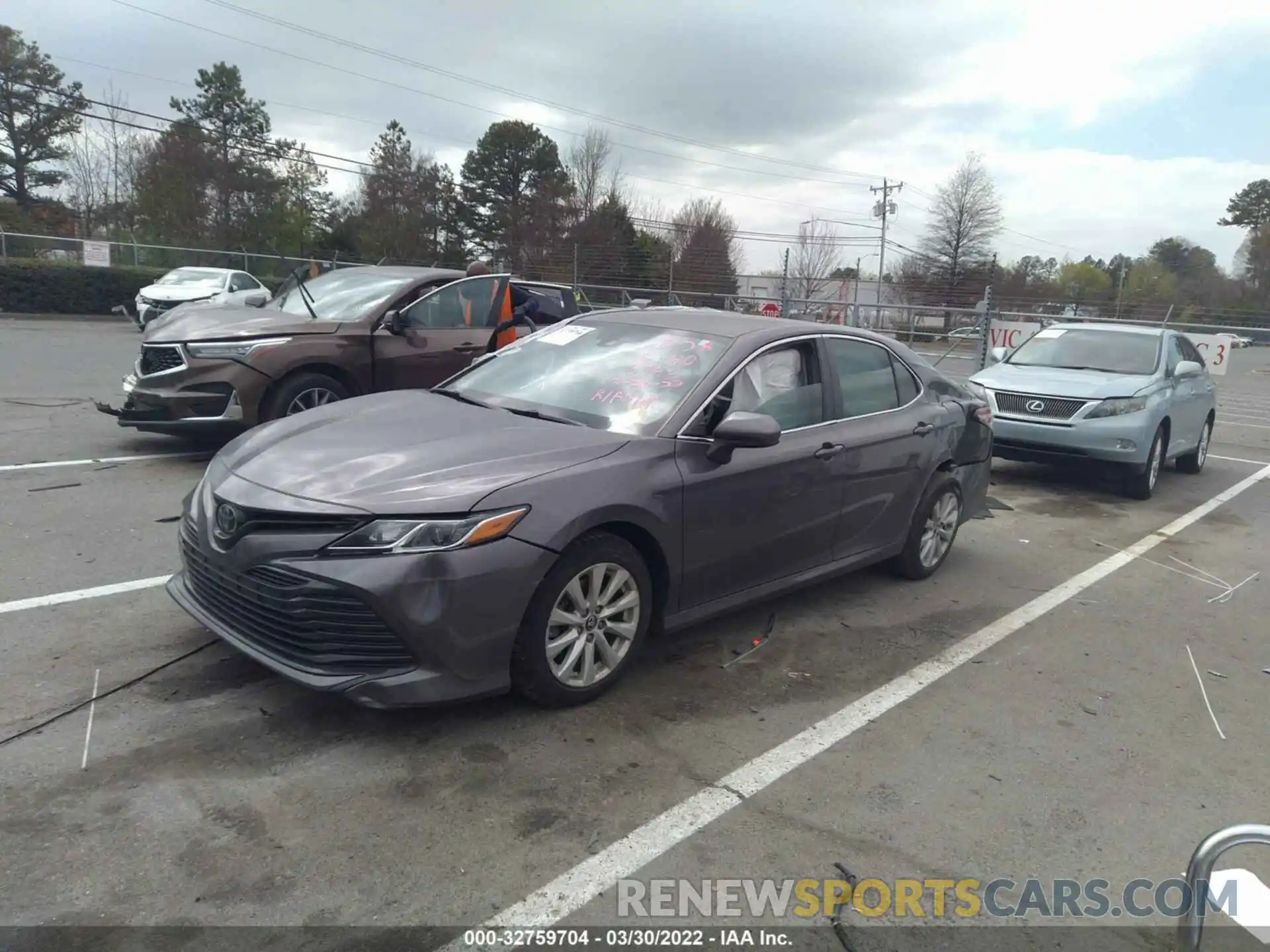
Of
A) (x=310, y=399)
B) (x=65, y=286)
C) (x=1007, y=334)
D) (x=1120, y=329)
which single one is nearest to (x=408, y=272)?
(x=310, y=399)

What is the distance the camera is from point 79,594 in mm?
4828

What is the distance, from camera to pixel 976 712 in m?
4.24

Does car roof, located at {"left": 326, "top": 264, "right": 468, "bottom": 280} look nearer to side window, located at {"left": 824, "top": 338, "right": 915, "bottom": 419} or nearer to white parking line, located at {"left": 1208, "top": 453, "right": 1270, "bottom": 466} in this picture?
side window, located at {"left": 824, "top": 338, "right": 915, "bottom": 419}

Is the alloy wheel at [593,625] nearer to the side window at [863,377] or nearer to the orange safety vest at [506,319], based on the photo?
the side window at [863,377]

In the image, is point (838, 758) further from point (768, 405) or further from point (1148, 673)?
point (1148, 673)

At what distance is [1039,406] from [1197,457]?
308 centimetres

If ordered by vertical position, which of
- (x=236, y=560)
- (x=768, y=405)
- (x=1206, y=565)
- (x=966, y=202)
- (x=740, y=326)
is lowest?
(x=1206, y=565)

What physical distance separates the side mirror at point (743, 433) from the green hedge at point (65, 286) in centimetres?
2637

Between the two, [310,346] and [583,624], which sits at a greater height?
[310,346]

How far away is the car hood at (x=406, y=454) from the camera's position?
11.6 feet

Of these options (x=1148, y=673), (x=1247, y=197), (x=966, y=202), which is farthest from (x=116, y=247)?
(x=1247, y=197)

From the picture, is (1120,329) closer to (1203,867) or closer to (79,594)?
(1203,867)

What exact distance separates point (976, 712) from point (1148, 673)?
4.15 ft

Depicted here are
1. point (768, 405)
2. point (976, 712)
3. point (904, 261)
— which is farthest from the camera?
point (904, 261)
